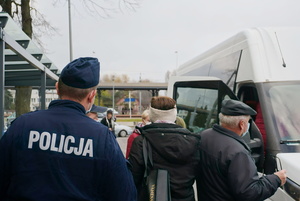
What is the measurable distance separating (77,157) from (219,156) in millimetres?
1404

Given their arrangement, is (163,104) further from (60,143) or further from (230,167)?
(60,143)

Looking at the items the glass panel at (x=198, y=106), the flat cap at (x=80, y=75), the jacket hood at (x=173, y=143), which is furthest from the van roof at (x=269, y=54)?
the flat cap at (x=80, y=75)

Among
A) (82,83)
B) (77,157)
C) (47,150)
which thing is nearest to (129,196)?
(77,157)

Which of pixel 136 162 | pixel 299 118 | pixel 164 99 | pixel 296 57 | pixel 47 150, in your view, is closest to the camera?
pixel 47 150

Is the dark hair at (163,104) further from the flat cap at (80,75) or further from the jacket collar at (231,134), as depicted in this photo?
the flat cap at (80,75)

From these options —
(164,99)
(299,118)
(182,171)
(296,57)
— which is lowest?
(182,171)

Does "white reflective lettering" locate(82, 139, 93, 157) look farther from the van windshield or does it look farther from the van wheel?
the van wheel

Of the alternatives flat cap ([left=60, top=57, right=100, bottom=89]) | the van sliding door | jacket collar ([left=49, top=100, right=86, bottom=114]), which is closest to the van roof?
the van sliding door

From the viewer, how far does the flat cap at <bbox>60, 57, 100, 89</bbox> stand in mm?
1773

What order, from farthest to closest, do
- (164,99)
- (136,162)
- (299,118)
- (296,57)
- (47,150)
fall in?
1. (296,57)
2. (299,118)
3. (164,99)
4. (136,162)
5. (47,150)

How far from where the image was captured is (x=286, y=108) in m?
4.09

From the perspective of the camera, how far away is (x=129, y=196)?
Answer: 5.79 feet

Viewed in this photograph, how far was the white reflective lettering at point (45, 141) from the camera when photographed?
5.32ft

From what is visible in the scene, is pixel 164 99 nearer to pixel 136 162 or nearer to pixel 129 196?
pixel 136 162
